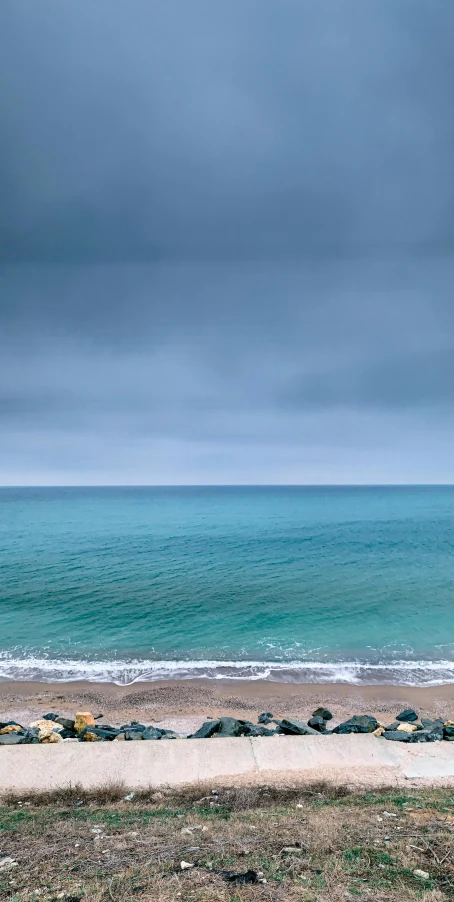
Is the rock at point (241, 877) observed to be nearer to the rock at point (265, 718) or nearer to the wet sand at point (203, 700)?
the rock at point (265, 718)

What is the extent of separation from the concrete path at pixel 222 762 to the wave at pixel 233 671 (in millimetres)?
8157

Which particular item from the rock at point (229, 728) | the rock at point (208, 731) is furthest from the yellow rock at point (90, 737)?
the rock at point (229, 728)

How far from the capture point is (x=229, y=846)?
5926 mm

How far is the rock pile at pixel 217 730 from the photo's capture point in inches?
464

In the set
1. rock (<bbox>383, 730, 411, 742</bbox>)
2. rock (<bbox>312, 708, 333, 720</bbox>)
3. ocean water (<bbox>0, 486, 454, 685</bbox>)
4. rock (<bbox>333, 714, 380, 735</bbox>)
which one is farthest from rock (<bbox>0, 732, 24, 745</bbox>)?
rock (<bbox>383, 730, 411, 742</bbox>)

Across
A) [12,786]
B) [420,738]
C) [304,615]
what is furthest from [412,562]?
[12,786]

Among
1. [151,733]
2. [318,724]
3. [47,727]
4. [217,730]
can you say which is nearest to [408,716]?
[318,724]

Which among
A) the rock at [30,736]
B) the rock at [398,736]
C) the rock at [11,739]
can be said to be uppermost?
the rock at [398,736]

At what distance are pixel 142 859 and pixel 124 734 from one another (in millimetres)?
7431

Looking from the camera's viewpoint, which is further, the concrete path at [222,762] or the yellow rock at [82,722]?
the yellow rock at [82,722]

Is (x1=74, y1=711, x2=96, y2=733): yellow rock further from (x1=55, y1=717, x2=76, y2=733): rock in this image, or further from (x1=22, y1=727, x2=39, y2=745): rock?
(x1=22, y1=727, x2=39, y2=745): rock

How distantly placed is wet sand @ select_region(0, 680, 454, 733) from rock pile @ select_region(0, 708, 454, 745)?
1695 mm

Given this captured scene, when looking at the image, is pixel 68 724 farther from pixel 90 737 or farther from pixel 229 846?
pixel 229 846

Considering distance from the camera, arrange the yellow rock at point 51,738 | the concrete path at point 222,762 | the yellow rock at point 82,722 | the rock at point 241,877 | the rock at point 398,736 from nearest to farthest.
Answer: the rock at point 241,877
the concrete path at point 222,762
the rock at point 398,736
the yellow rock at point 51,738
the yellow rock at point 82,722
